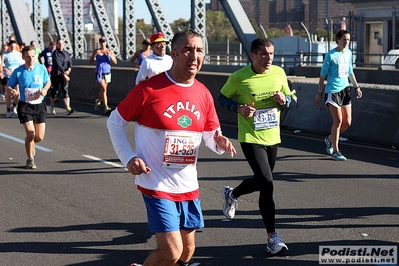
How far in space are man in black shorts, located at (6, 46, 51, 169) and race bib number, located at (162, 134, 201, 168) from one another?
6593mm

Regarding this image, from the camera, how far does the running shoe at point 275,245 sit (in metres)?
6.65

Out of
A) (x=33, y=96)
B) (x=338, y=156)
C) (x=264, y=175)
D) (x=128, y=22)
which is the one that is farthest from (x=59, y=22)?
(x=264, y=175)

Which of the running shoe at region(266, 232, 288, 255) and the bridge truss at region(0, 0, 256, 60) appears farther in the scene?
the bridge truss at region(0, 0, 256, 60)

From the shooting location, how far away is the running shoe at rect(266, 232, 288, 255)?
21.8 feet

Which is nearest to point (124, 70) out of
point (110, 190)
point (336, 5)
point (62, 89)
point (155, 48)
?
point (62, 89)

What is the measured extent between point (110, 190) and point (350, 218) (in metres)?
3.15

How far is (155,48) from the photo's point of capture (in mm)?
11812

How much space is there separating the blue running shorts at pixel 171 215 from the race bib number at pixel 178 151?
0.26 metres

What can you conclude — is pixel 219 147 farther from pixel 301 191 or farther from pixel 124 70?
pixel 124 70

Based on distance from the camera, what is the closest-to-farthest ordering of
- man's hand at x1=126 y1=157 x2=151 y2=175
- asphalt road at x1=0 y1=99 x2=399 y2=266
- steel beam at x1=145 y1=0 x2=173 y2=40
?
1. man's hand at x1=126 y1=157 x2=151 y2=175
2. asphalt road at x1=0 y1=99 x2=399 y2=266
3. steel beam at x1=145 y1=0 x2=173 y2=40

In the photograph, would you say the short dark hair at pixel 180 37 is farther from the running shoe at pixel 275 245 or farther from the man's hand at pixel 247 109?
the running shoe at pixel 275 245

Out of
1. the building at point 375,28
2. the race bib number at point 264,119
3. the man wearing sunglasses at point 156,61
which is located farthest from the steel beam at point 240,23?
the race bib number at point 264,119
